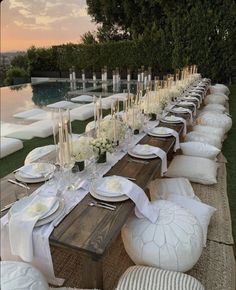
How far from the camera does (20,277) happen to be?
1.31 meters

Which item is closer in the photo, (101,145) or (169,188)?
(101,145)

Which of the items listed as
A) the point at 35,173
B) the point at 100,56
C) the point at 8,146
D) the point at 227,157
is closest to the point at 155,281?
the point at 35,173

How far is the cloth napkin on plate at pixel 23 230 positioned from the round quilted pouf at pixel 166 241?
2.03 feet

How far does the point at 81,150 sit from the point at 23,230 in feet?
2.11

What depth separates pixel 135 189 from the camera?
68.3 inches

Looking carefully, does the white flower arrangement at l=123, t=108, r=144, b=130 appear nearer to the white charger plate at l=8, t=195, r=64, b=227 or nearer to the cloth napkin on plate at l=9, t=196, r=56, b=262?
the white charger plate at l=8, t=195, r=64, b=227

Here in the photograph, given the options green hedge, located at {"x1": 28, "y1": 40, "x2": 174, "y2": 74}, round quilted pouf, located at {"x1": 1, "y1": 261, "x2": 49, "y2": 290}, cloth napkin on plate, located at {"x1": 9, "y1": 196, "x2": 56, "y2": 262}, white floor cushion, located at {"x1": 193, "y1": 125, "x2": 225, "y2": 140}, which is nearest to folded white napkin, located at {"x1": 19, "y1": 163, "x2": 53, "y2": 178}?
cloth napkin on plate, located at {"x1": 9, "y1": 196, "x2": 56, "y2": 262}

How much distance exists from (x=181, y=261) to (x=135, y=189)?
500mm

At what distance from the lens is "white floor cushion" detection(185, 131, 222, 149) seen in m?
3.60

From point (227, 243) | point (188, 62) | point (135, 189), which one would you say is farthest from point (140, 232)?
point (188, 62)

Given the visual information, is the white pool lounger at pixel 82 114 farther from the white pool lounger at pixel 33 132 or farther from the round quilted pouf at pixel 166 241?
the round quilted pouf at pixel 166 241

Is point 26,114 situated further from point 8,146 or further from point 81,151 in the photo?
point 81,151

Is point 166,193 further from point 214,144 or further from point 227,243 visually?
point 214,144

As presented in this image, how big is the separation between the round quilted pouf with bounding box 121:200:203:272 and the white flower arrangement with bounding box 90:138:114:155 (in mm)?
512
